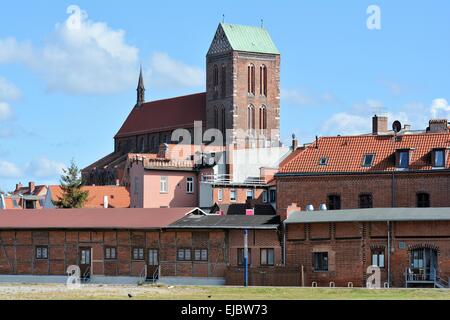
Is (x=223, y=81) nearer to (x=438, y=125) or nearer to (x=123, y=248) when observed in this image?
(x=438, y=125)

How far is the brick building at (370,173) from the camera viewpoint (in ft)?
233

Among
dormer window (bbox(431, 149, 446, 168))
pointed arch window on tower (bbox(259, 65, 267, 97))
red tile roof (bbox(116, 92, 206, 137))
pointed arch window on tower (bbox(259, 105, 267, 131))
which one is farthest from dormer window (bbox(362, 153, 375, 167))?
red tile roof (bbox(116, 92, 206, 137))

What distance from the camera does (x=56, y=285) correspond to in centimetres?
6662

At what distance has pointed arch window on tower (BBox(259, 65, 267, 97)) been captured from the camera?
151625 mm

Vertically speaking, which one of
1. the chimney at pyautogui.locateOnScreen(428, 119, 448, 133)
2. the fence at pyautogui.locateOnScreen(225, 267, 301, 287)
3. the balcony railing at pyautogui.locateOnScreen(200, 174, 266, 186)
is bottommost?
the fence at pyautogui.locateOnScreen(225, 267, 301, 287)

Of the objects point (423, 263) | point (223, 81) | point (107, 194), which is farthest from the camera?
point (223, 81)

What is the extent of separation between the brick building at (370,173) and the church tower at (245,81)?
7324 centimetres

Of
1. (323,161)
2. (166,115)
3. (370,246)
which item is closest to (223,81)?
(166,115)

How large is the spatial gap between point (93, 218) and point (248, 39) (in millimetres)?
80490

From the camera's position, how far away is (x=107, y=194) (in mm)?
108688

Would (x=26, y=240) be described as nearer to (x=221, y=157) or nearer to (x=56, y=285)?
(x=56, y=285)

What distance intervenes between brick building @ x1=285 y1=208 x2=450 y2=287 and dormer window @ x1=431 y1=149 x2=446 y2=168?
7.33m

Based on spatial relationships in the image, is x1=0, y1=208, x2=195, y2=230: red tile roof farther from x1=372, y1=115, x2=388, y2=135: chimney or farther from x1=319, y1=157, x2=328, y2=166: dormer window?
x1=372, y1=115, x2=388, y2=135: chimney
